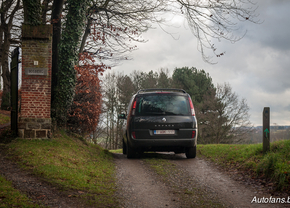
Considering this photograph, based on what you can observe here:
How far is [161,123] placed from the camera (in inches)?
339

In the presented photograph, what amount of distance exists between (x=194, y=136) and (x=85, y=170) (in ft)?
11.9

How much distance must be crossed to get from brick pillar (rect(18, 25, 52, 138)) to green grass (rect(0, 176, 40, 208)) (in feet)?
13.9

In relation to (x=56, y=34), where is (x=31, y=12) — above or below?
above

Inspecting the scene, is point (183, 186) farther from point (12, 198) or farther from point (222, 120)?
point (222, 120)

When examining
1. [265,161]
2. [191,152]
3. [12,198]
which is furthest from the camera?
[191,152]

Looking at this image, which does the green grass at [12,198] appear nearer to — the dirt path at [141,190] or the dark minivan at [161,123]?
the dirt path at [141,190]

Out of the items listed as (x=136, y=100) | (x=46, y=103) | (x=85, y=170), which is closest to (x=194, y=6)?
(x=136, y=100)

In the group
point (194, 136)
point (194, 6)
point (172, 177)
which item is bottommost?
point (172, 177)

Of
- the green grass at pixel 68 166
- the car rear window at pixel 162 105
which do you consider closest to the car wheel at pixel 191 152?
the car rear window at pixel 162 105

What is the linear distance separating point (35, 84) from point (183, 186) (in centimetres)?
593

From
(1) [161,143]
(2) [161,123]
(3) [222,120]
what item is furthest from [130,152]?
(3) [222,120]

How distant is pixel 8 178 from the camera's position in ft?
18.7

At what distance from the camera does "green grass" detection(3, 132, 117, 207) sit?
523 centimetres

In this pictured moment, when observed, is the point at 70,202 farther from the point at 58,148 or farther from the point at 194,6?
the point at 194,6
